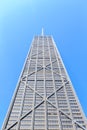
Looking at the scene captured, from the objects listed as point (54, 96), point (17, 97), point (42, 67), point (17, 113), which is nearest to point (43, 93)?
point (54, 96)

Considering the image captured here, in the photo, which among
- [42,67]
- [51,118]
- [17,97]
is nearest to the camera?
[51,118]

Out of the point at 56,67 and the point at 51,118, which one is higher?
the point at 56,67

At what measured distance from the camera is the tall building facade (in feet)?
310

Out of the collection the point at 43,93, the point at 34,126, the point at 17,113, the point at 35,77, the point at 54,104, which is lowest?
the point at 34,126

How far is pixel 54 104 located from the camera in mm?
108688

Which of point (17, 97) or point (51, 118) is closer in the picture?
point (51, 118)

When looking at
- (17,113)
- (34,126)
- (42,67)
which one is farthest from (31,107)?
(42,67)

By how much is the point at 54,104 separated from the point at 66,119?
475 inches

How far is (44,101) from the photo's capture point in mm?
110312

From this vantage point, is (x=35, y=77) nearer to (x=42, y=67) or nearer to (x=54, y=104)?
(x=42, y=67)

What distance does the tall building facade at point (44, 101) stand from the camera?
94.4 m

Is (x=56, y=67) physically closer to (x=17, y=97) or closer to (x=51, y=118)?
(x=17, y=97)

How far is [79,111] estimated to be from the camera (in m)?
103

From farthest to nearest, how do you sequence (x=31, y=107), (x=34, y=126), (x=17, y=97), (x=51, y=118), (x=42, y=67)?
(x=42, y=67), (x=17, y=97), (x=31, y=107), (x=51, y=118), (x=34, y=126)
